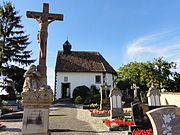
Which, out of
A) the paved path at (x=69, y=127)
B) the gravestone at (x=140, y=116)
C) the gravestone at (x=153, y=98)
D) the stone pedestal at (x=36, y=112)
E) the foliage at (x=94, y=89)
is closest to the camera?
the stone pedestal at (x=36, y=112)

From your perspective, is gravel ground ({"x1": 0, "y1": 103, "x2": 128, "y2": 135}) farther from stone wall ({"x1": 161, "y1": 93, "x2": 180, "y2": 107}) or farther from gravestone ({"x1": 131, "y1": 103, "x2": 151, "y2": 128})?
stone wall ({"x1": 161, "y1": 93, "x2": 180, "y2": 107})

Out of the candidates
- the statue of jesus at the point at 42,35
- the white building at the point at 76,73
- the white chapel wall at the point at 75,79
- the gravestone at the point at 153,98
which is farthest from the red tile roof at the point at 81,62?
the statue of jesus at the point at 42,35

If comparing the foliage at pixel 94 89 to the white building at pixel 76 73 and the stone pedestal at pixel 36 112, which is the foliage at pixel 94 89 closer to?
the white building at pixel 76 73

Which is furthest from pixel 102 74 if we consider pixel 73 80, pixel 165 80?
pixel 165 80

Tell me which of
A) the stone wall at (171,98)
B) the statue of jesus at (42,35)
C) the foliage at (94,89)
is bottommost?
the stone wall at (171,98)

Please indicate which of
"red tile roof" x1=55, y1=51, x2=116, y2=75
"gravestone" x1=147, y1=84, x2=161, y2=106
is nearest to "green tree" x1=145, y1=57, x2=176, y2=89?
"red tile roof" x1=55, y1=51, x2=116, y2=75

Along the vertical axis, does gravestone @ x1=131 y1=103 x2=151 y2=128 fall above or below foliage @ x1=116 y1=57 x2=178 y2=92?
below

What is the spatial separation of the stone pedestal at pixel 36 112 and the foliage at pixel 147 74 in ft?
74.6

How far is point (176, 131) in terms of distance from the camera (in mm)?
3609

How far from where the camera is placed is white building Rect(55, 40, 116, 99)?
25375mm

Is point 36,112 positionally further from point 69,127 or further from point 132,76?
point 132,76

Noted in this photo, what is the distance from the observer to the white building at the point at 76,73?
83.3 feet

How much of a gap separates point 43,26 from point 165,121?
6.16 meters

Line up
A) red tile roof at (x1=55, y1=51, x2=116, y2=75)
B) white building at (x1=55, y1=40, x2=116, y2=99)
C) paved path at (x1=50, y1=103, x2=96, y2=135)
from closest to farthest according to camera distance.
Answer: paved path at (x1=50, y1=103, x2=96, y2=135), white building at (x1=55, y1=40, x2=116, y2=99), red tile roof at (x1=55, y1=51, x2=116, y2=75)
